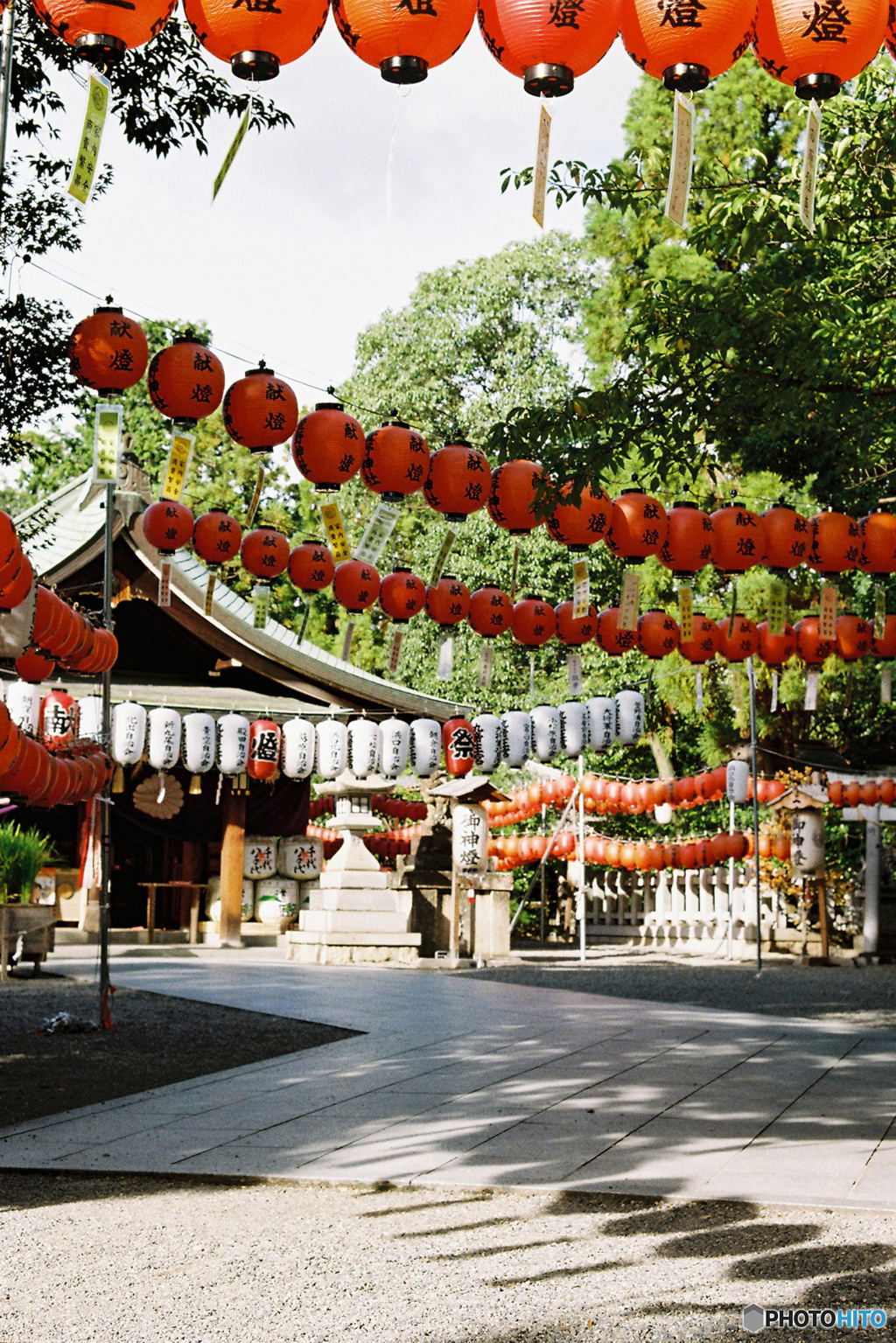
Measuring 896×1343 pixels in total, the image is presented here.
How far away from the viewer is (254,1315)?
400cm

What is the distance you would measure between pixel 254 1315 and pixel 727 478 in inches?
767

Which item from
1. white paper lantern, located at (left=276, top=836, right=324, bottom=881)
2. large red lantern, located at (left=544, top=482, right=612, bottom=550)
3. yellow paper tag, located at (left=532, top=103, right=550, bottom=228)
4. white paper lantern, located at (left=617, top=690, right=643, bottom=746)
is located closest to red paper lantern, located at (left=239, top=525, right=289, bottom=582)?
large red lantern, located at (left=544, top=482, right=612, bottom=550)

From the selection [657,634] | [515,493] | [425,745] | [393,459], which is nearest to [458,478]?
[515,493]

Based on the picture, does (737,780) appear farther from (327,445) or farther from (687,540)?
(327,445)

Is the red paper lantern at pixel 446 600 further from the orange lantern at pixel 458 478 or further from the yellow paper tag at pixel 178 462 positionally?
the yellow paper tag at pixel 178 462

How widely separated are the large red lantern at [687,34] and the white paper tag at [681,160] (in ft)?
0.53

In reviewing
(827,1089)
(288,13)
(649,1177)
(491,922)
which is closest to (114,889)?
(491,922)

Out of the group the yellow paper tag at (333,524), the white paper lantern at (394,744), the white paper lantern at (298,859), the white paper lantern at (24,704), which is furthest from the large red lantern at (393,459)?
the white paper lantern at (298,859)

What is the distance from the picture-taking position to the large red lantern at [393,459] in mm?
9023

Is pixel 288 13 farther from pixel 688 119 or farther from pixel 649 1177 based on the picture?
pixel 649 1177

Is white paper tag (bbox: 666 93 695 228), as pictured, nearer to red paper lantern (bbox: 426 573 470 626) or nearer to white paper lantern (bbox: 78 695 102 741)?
red paper lantern (bbox: 426 573 470 626)

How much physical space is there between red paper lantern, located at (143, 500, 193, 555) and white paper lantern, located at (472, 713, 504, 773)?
767 centimetres

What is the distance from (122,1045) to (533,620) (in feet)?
17.1

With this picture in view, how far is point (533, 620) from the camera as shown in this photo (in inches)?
481
